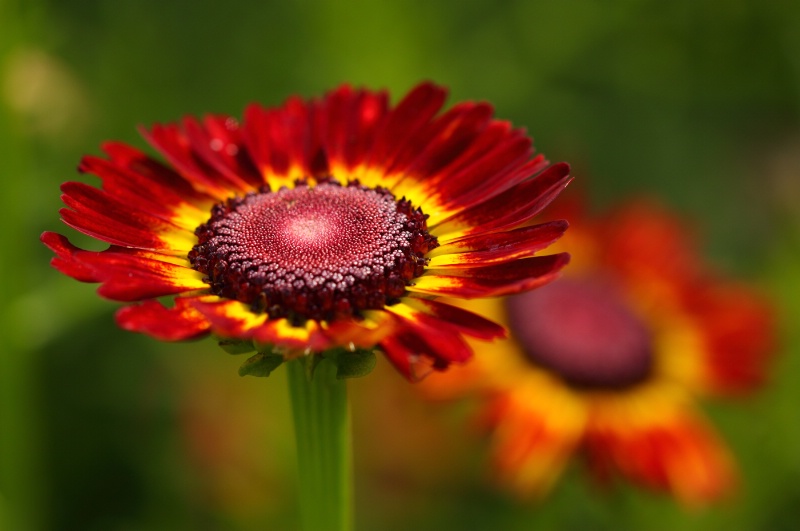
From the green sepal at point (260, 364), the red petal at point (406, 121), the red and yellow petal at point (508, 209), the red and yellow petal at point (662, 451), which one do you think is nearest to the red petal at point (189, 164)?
the red petal at point (406, 121)

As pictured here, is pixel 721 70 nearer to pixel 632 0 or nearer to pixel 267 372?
pixel 632 0

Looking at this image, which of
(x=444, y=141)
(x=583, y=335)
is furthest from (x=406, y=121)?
(x=583, y=335)

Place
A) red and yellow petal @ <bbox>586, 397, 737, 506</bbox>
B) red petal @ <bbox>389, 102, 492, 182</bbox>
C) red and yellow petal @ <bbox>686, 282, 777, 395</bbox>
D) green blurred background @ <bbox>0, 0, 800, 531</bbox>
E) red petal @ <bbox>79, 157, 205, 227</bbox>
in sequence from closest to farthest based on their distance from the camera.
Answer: red petal @ <bbox>79, 157, 205, 227</bbox> < red petal @ <bbox>389, 102, 492, 182</bbox> < red and yellow petal @ <bbox>586, 397, 737, 506</bbox> < green blurred background @ <bbox>0, 0, 800, 531</bbox> < red and yellow petal @ <bbox>686, 282, 777, 395</bbox>

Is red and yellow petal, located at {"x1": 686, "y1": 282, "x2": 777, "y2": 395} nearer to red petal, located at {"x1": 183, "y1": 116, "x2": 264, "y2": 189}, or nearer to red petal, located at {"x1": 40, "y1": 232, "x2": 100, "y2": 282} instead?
red petal, located at {"x1": 183, "y1": 116, "x2": 264, "y2": 189}

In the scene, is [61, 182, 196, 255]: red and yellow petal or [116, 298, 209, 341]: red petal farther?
[61, 182, 196, 255]: red and yellow petal

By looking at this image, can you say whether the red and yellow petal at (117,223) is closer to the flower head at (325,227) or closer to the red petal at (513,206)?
the flower head at (325,227)

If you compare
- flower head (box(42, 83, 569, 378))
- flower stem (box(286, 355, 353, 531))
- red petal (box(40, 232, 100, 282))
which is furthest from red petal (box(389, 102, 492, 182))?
red petal (box(40, 232, 100, 282))

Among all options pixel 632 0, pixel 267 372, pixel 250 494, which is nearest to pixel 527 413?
pixel 250 494
